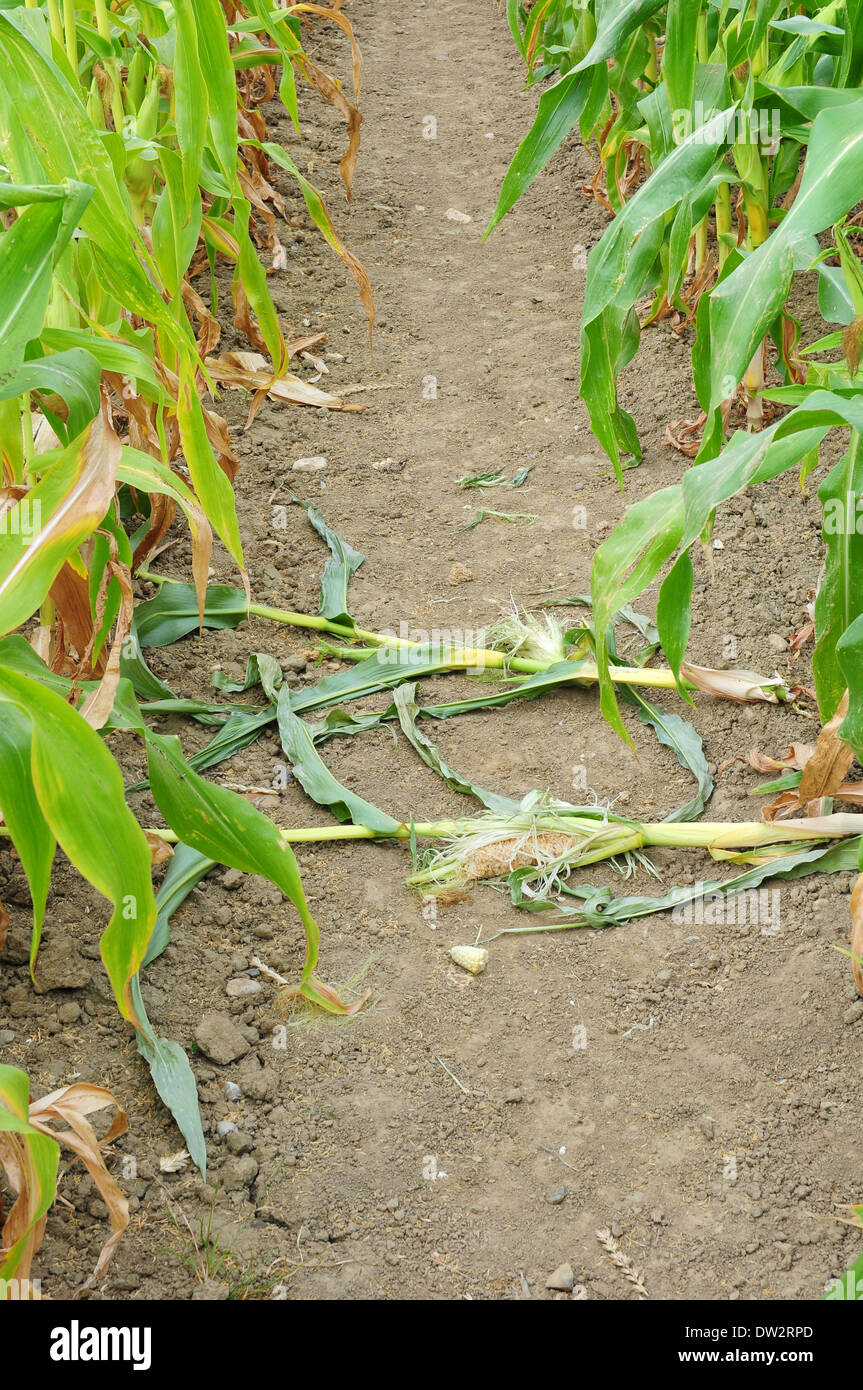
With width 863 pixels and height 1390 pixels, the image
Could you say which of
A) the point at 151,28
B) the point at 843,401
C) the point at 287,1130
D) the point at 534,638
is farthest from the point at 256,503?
the point at 843,401

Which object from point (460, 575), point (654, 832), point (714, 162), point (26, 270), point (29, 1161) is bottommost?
point (29, 1161)

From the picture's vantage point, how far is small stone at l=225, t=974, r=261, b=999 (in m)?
1.60

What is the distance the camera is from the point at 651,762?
1.99 metres

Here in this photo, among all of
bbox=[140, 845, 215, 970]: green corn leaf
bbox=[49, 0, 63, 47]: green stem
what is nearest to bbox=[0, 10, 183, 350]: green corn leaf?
bbox=[49, 0, 63, 47]: green stem

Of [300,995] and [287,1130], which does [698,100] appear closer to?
[300,995]

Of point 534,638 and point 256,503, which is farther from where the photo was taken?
point 256,503

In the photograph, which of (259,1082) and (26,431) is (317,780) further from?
(26,431)

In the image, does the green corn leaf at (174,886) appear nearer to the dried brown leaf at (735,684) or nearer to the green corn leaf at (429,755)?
the green corn leaf at (429,755)

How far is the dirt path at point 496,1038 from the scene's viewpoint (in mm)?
1299

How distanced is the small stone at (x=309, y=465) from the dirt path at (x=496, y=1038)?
0.10 meters

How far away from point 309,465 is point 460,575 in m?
0.56

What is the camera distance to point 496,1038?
1570 mm

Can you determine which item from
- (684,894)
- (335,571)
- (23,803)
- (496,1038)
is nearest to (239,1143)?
(496,1038)

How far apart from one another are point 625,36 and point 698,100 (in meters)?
0.19
